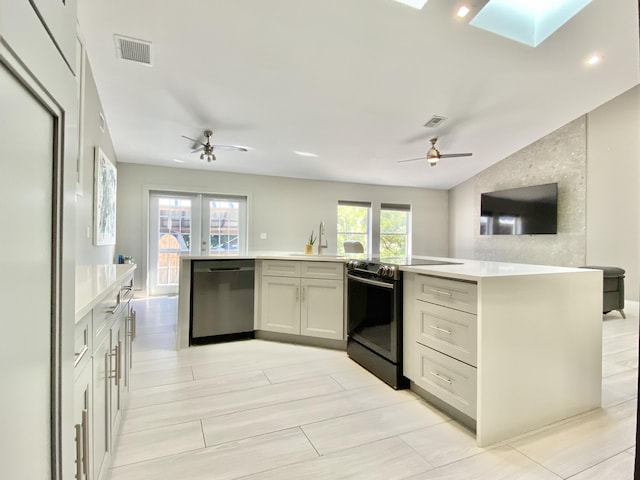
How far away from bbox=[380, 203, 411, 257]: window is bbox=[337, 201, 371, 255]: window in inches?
14.0

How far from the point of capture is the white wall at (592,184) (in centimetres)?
471

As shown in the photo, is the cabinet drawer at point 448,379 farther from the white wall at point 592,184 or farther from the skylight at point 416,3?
the white wall at point 592,184

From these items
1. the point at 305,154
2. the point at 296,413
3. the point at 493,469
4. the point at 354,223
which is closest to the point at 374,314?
the point at 296,413

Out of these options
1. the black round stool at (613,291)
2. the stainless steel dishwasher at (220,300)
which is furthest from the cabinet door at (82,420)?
the black round stool at (613,291)

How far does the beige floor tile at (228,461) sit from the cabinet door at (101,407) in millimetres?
195

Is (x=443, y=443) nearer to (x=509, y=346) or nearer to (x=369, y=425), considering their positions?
(x=369, y=425)

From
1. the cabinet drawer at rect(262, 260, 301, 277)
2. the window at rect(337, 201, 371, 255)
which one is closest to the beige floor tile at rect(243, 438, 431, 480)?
the cabinet drawer at rect(262, 260, 301, 277)

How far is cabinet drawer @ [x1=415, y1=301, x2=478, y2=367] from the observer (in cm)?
167

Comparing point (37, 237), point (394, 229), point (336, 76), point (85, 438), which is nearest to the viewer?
point (37, 237)

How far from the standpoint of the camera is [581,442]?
1.62 metres

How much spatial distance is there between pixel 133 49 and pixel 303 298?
272 centimetres

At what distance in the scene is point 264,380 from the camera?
232 cm

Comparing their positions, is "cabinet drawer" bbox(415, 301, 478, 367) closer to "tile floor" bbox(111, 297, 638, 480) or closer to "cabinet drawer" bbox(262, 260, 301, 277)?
"tile floor" bbox(111, 297, 638, 480)

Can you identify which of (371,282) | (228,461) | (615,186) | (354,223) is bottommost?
(228,461)
